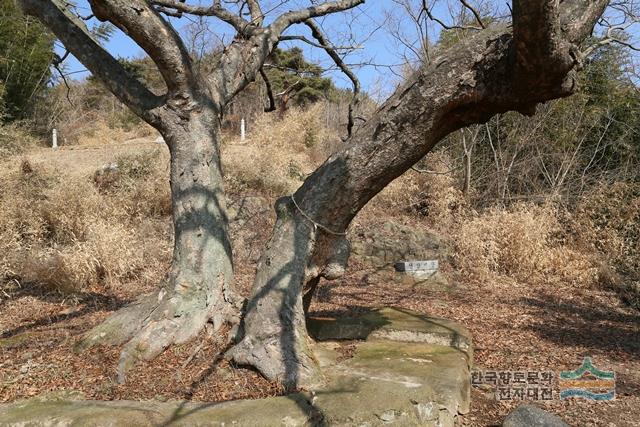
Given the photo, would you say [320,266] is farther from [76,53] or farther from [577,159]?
[577,159]

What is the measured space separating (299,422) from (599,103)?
10338mm

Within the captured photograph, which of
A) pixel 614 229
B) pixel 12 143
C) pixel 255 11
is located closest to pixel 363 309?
pixel 255 11

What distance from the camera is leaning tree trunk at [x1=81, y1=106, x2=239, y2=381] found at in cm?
365

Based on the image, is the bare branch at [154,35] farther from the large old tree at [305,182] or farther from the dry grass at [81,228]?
the dry grass at [81,228]

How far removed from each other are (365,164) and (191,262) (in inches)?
60.0

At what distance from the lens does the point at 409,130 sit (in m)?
3.30

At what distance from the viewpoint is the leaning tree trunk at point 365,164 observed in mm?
2965

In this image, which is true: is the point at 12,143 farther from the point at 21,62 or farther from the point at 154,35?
the point at 154,35

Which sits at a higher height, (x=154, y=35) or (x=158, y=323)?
(x=154, y=35)

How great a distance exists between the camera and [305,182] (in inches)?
148

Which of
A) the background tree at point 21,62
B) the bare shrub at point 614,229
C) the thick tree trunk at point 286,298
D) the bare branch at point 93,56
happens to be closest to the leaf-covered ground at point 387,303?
the thick tree trunk at point 286,298

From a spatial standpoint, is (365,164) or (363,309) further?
(363,309)

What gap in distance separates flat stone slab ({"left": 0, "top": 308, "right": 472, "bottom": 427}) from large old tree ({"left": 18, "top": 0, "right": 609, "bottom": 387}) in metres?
0.31

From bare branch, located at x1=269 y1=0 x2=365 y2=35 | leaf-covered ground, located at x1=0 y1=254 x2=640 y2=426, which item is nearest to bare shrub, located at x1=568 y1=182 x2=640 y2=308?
leaf-covered ground, located at x1=0 y1=254 x2=640 y2=426
